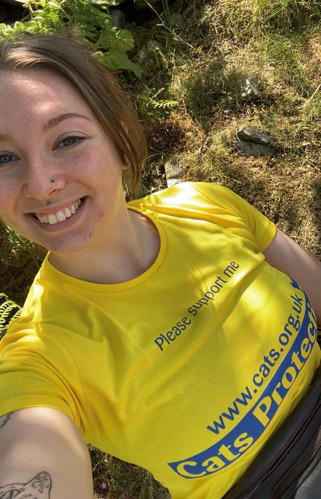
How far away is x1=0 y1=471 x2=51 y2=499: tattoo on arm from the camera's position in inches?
44.1

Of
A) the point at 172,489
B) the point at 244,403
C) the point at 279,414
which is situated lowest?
the point at 172,489

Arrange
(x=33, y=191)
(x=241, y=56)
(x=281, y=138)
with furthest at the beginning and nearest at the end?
(x=241, y=56) < (x=281, y=138) < (x=33, y=191)

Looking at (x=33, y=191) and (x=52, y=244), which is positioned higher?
(x=33, y=191)

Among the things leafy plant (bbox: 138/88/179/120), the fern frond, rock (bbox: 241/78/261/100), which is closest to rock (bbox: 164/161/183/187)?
leafy plant (bbox: 138/88/179/120)

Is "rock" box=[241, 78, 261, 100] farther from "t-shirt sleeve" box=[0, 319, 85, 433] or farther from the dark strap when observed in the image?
"t-shirt sleeve" box=[0, 319, 85, 433]

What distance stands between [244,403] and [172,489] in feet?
1.44

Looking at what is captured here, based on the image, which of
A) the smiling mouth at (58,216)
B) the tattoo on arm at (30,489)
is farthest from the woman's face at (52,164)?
the tattoo on arm at (30,489)

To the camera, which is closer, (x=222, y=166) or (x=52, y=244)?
(x=52, y=244)

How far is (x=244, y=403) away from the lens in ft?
4.83

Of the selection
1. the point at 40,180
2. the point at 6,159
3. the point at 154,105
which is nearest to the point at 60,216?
the point at 40,180

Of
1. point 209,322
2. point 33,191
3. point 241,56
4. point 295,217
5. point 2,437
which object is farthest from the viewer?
point 241,56

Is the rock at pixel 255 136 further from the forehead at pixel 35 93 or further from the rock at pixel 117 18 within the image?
the forehead at pixel 35 93

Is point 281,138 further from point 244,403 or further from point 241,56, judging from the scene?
point 244,403

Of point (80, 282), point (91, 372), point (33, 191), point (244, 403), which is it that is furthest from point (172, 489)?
point (33, 191)
